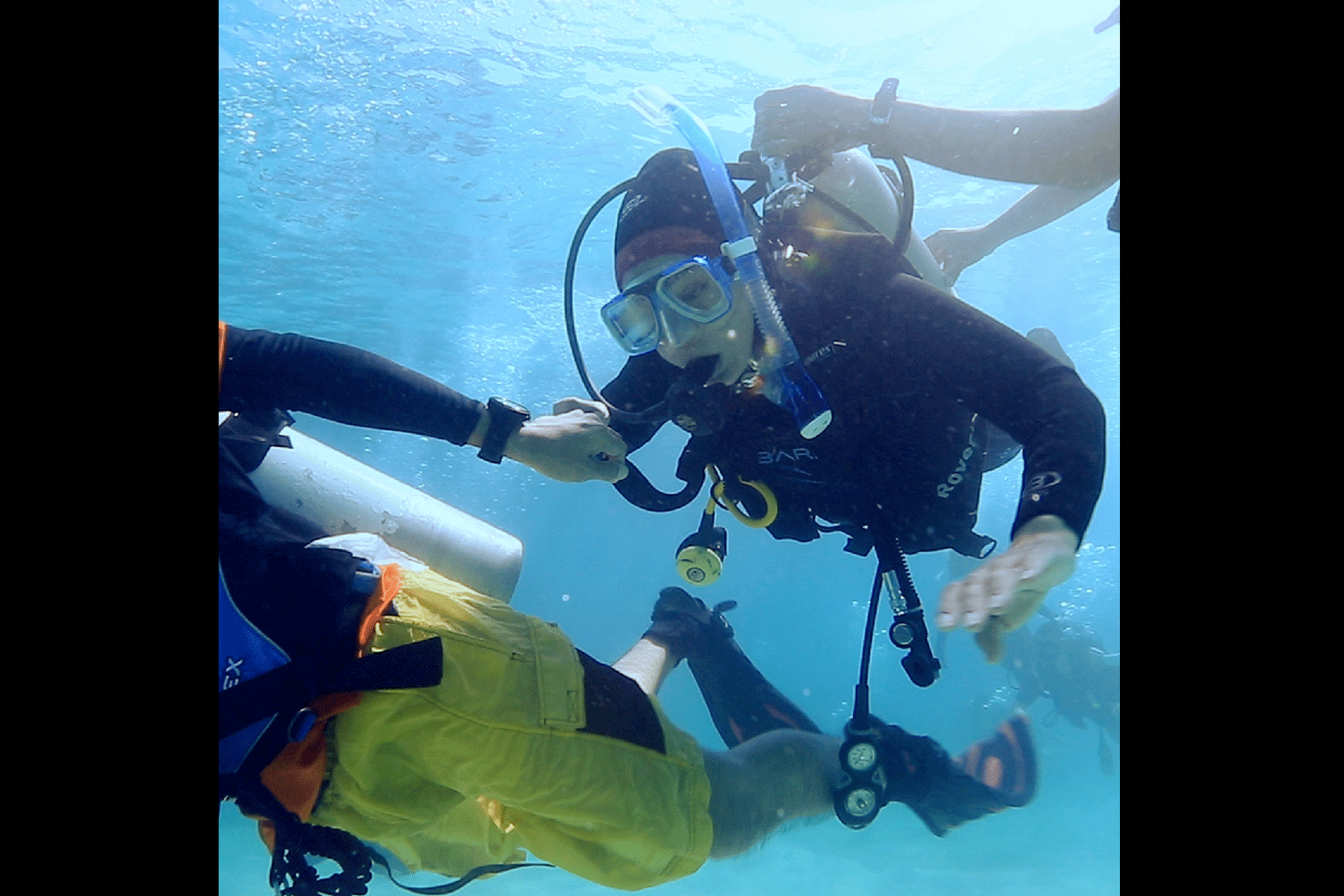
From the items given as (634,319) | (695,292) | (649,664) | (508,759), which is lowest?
(649,664)

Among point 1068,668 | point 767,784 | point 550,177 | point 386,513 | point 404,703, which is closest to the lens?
point 404,703

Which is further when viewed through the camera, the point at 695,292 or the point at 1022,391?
the point at 695,292

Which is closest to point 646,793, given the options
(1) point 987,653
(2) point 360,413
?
(1) point 987,653

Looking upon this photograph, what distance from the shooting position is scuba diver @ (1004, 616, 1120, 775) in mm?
15867

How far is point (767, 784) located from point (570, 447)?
1644mm

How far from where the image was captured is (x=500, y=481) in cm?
3603

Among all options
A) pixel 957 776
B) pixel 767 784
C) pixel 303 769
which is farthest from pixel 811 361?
pixel 303 769

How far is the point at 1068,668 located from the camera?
16.1 meters

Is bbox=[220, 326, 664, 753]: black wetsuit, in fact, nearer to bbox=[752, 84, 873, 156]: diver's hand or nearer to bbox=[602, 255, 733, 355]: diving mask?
bbox=[602, 255, 733, 355]: diving mask

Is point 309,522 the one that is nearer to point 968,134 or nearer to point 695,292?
point 695,292

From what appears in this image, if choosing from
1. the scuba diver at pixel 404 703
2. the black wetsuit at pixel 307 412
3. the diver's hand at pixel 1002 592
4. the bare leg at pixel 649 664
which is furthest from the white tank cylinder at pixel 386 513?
the diver's hand at pixel 1002 592
